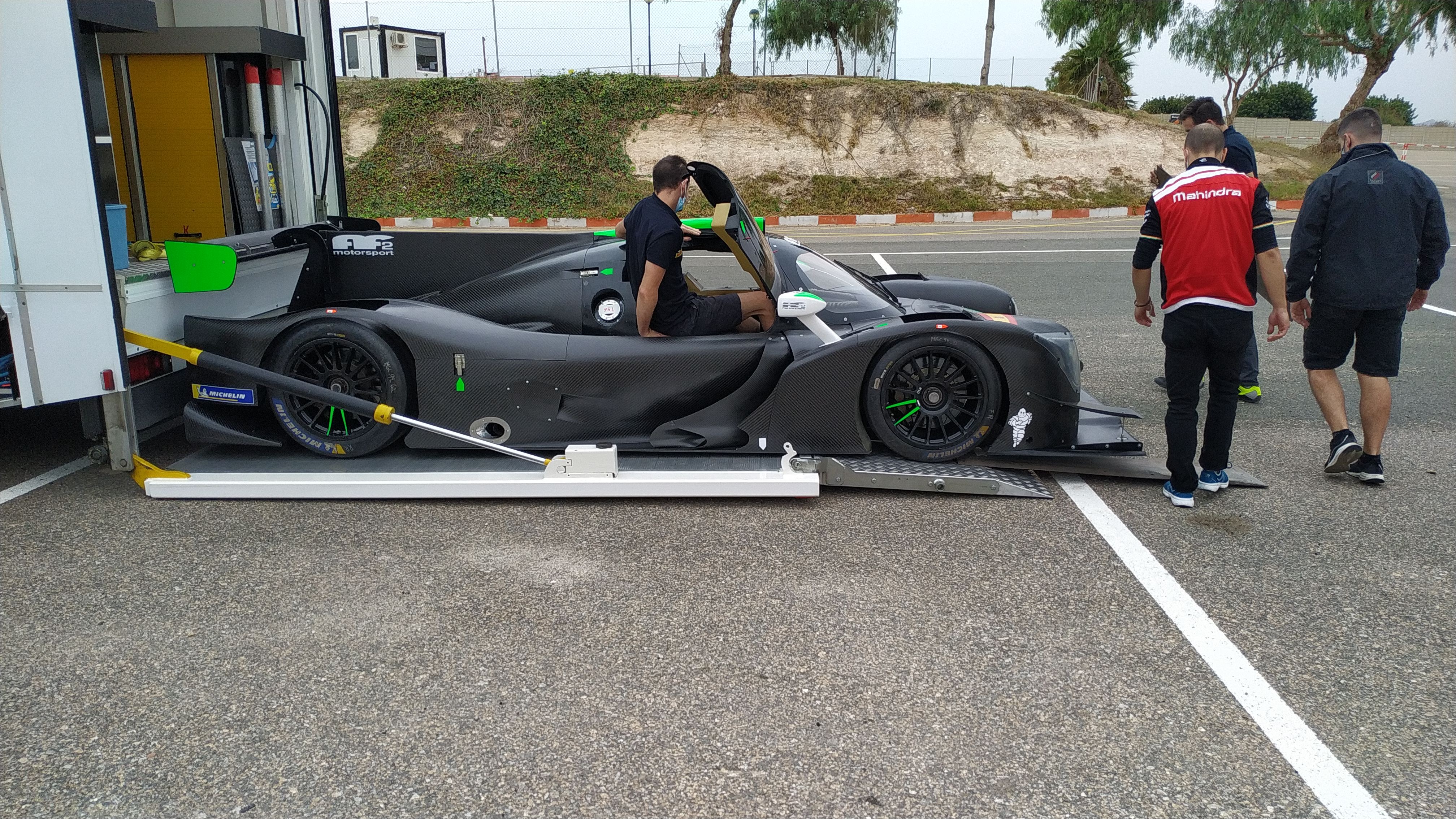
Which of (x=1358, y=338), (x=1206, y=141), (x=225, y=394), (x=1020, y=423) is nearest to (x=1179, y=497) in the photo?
(x=1020, y=423)

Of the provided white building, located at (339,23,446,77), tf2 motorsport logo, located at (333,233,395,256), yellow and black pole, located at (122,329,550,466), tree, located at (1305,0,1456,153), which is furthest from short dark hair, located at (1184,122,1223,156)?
tree, located at (1305,0,1456,153)

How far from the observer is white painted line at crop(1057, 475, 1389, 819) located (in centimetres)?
252

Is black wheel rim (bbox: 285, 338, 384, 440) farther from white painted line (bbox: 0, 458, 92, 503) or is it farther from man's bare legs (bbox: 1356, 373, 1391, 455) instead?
man's bare legs (bbox: 1356, 373, 1391, 455)

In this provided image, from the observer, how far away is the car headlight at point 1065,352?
4.68 m

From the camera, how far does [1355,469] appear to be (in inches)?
193

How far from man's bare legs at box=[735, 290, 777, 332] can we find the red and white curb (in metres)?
16.4

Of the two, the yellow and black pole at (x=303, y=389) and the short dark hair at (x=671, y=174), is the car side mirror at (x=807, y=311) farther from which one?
the yellow and black pole at (x=303, y=389)

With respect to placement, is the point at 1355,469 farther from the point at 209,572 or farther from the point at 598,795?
the point at 209,572

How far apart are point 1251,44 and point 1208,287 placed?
43.9m

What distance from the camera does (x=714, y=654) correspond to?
323 cm

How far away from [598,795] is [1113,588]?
214 centimetres

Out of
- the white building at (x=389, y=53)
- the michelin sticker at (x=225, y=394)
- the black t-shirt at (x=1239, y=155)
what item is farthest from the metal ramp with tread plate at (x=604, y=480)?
the white building at (x=389, y=53)

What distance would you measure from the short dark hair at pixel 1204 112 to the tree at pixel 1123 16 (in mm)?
39027

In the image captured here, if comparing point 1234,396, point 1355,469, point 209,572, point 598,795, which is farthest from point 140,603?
point 1355,469
